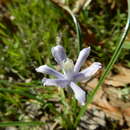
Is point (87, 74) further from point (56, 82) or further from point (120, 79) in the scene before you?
point (120, 79)

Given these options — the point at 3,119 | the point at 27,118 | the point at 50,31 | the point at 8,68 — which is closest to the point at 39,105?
the point at 27,118

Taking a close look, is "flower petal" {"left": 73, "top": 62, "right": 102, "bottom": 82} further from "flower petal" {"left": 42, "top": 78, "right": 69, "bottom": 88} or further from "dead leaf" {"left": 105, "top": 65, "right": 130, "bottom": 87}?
"dead leaf" {"left": 105, "top": 65, "right": 130, "bottom": 87}

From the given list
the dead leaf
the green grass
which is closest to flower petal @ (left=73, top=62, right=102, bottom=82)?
the green grass

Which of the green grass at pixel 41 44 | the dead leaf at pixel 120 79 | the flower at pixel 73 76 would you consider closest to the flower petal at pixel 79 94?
the flower at pixel 73 76

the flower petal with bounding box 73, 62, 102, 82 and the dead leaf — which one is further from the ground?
the flower petal with bounding box 73, 62, 102, 82

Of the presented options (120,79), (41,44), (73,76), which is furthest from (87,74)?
(41,44)

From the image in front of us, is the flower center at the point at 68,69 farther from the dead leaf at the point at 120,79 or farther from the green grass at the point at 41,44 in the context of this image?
the dead leaf at the point at 120,79

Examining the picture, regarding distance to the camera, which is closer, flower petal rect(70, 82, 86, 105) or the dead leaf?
flower petal rect(70, 82, 86, 105)

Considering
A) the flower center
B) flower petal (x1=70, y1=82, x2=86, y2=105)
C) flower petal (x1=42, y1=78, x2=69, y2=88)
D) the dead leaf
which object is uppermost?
the flower center
